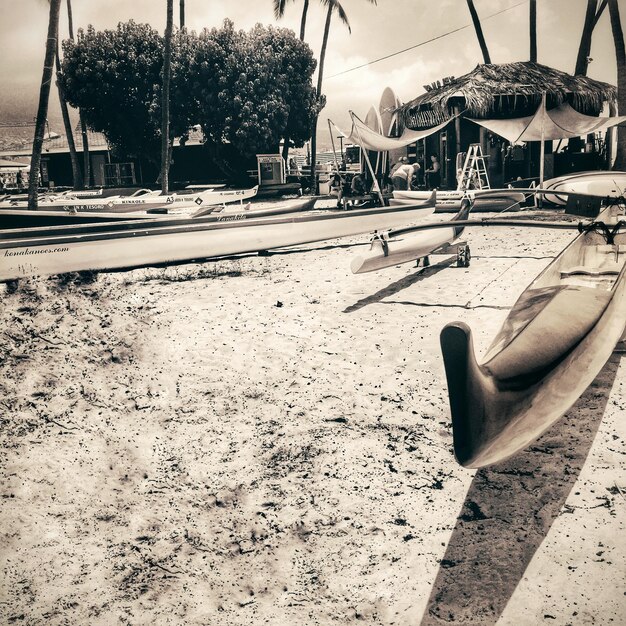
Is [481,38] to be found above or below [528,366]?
above

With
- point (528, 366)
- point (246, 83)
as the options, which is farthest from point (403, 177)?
point (528, 366)

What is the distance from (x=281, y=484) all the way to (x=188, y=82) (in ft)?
41.6

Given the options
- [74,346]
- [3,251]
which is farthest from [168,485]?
[3,251]

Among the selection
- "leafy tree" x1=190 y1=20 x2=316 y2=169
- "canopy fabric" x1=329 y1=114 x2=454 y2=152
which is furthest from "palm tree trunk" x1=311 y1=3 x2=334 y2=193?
"canopy fabric" x1=329 y1=114 x2=454 y2=152

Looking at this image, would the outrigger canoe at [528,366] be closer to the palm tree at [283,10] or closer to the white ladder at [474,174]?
the white ladder at [474,174]

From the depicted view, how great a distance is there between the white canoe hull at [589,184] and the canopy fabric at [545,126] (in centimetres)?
82

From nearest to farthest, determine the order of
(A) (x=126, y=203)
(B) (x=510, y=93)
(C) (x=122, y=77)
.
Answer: (A) (x=126, y=203) → (B) (x=510, y=93) → (C) (x=122, y=77)

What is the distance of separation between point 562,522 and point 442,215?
6.34m

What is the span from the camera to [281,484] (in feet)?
7.52

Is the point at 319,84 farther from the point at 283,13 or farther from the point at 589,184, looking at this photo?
the point at 589,184

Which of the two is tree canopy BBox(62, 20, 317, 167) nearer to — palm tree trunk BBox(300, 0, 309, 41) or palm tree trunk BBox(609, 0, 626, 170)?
palm tree trunk BBox(300, 0, 309, 41)

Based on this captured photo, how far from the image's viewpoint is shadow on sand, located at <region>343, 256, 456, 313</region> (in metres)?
3.99

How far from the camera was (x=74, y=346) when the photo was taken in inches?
130

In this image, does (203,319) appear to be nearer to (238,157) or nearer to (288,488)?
(288,488)
